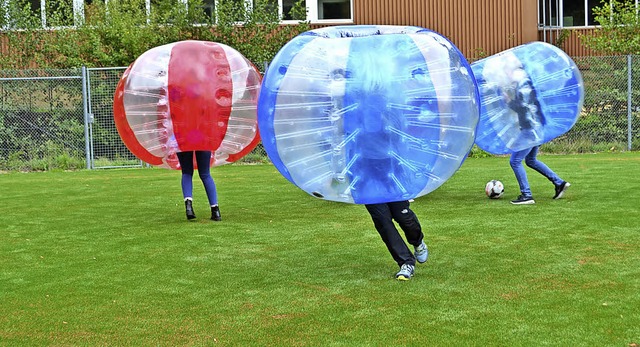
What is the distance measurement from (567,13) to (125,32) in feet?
44.2

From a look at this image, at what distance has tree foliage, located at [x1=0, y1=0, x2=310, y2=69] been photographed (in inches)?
783

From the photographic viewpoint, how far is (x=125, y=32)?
773 inches

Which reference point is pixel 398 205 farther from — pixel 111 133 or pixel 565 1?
pixel 565 1

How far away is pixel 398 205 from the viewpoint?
6.26 metres

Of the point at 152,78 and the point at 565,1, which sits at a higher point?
the point at 565,1

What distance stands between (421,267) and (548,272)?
0.96 meters

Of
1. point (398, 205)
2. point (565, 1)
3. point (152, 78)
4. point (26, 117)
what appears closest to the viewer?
point (398, 205)

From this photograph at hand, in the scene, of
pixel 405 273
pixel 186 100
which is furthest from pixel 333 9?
pixel 405 273

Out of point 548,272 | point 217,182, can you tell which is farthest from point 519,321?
point 217,182

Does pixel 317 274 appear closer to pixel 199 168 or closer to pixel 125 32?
pixel 199 168

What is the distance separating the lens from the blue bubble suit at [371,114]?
550 cm

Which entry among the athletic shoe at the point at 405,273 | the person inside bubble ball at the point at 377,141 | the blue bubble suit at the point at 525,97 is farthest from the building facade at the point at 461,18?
the person inside bubble ball at the point at 377,141

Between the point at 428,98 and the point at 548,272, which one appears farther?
the point at 548,272

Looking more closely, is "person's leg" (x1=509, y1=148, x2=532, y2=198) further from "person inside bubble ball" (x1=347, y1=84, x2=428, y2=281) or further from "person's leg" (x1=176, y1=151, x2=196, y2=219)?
"person inside bubble ball" (x1=347, y1=84, x2=428, y2=281)
